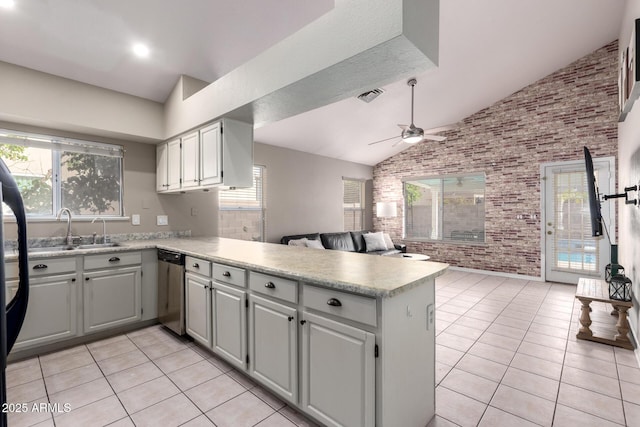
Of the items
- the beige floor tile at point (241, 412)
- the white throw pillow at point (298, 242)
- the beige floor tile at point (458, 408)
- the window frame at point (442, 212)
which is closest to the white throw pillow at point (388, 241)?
the window frame at point (442, 212)

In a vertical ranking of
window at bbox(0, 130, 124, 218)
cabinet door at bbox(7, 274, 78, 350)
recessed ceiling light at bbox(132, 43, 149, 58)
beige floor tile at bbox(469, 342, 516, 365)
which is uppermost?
recessed ceiling light at bbox(132, 43, 149, 58)

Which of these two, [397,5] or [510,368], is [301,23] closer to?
[397,5]

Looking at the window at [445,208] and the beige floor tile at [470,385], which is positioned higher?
the window at [445,208]

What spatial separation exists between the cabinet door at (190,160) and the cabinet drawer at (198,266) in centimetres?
88

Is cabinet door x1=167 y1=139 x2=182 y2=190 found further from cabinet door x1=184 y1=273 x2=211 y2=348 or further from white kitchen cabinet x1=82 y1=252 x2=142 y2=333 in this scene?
cabinet door x1=184 y1=273 x2=211 y2=348

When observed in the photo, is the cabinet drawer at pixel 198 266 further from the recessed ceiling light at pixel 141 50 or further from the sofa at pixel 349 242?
the sofa at pixel 349 242

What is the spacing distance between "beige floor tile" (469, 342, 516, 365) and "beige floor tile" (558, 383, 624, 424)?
1.47 ft

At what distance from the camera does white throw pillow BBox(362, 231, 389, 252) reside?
22.1 ft

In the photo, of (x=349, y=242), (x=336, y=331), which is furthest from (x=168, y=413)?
(x=349, y=242)

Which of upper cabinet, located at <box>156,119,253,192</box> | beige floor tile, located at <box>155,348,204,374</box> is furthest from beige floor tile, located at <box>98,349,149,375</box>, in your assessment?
upper cabinet, located at <box>156,119,253,192</box>

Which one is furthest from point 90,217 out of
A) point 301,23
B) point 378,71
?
point 378,71

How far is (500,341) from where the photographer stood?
9.77 feet

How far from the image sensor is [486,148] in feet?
20.0

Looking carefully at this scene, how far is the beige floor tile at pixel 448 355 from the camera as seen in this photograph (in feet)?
8.52
